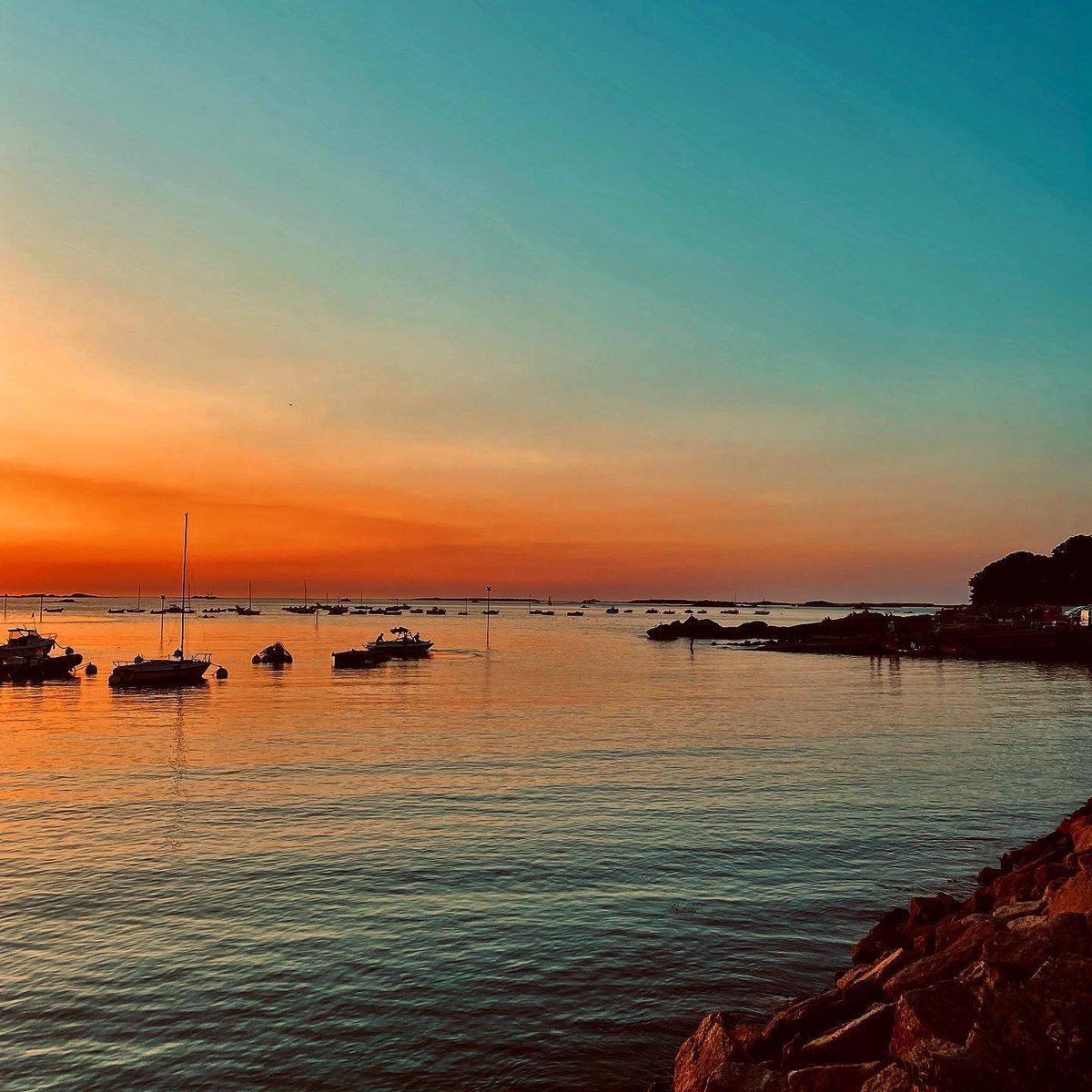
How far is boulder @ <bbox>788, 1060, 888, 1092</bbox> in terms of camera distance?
9242 mm

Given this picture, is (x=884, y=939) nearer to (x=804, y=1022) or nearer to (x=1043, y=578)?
(x=804, y=1022)

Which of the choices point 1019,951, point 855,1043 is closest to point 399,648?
point 1019,951

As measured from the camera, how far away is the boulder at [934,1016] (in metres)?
9.21

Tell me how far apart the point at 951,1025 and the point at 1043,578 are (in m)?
195

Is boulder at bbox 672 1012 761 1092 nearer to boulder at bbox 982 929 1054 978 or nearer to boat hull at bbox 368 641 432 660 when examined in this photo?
boulder at bbox 982 929 1054 978

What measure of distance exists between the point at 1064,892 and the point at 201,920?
15811 mm

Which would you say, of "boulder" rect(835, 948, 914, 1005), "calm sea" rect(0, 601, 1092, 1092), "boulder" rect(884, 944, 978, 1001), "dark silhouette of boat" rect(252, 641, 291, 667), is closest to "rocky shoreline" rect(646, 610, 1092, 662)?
"calm sea" rect(0, 601, 1092, 1092)

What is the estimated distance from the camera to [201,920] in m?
19.2

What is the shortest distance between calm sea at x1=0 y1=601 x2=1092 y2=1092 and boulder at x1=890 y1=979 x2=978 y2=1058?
15.0 ft

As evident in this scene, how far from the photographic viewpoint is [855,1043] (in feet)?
33.1

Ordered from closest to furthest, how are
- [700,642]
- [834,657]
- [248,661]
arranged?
[248,661]
[834,657]
[700,642]

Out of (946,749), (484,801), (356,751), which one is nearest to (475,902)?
(484,801)

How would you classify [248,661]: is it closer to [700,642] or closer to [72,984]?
[700,642]

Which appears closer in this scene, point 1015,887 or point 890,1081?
point 890,1081
